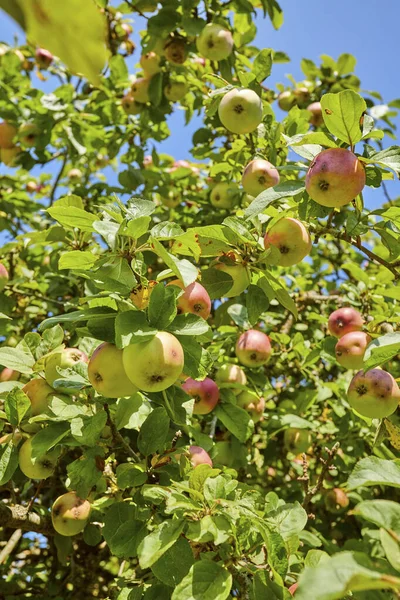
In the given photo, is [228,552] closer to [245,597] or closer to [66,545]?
[245,597]

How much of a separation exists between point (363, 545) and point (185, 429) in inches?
43.2

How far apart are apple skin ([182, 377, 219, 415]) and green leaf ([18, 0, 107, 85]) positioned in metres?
Answer: 1.75

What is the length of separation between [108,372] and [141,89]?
2.56m

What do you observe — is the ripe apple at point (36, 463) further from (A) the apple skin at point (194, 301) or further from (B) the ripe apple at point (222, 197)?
(B) the ripe apple at point (222, 197)

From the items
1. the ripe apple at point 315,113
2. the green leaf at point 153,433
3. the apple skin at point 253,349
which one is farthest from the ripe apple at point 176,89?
the green leaf at point 153,433

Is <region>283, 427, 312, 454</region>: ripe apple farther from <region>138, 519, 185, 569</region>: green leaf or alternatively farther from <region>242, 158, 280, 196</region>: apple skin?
<region>138, 519, 185, 569</region>: green leaf

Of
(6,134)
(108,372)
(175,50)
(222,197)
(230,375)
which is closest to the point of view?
(108,372)

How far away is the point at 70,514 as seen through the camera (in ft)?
5.63

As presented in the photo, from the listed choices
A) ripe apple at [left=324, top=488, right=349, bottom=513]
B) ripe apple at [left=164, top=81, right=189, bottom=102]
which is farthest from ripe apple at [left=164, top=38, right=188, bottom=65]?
ripe apple at [left=324, top=488, right=349, bottom=513]

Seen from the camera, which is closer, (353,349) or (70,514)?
(70,514)

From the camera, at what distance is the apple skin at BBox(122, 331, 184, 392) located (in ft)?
4.01

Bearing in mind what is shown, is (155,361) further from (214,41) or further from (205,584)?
(214,41)

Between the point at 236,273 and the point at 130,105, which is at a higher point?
the point at 130,105

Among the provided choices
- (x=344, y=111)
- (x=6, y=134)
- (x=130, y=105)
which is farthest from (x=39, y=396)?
(x=6, y=134)
